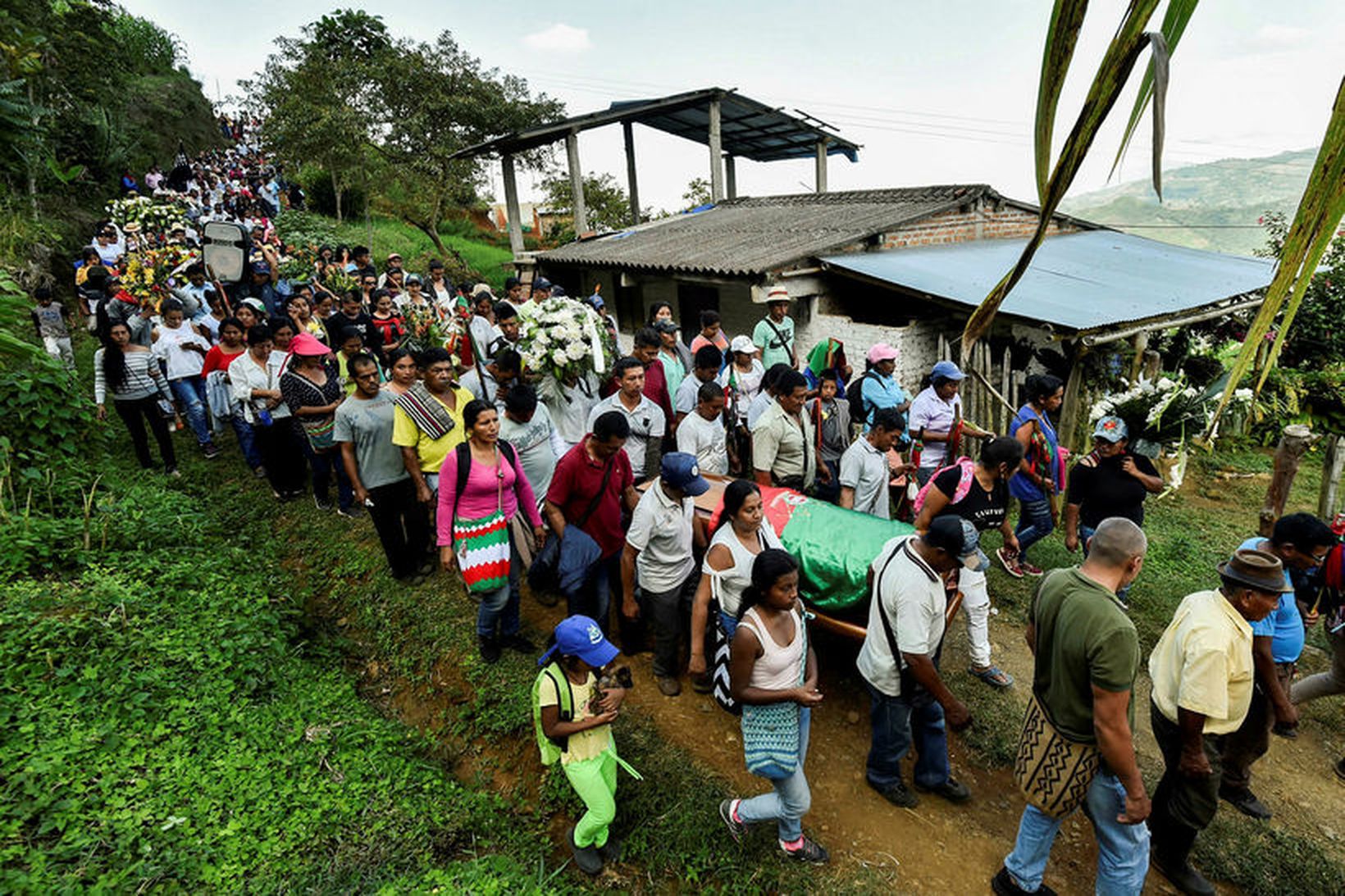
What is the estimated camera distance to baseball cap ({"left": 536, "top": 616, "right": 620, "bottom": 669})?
290cm

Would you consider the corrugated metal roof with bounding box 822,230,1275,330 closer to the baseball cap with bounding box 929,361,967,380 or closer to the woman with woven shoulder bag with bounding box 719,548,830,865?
the baseball cap with bounding box 929,361,967,380

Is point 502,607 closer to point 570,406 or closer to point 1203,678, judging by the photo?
point 570,406

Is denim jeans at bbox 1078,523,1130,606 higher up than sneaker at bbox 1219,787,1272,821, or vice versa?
denim jeans at bbox 1078,523,1130,606

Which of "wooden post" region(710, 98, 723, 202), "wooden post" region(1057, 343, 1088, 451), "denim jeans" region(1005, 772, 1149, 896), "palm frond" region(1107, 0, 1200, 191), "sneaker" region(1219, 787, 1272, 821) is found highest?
"wooden post" region(710, 98, 723, 202)

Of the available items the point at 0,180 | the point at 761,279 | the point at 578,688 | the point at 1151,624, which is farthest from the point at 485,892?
the point at 0,180

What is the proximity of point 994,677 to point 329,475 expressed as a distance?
598cm

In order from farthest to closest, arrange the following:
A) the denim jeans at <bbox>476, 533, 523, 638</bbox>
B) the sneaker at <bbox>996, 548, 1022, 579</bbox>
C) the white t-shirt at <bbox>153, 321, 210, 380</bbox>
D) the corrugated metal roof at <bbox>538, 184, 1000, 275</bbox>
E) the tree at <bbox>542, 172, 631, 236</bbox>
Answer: the tree at <bbox>542, 172, 631, 236</bbox>, the corrugated metal roof at <bbox>538, 184, 1000, 275</bbox>, the white t-shirt at <bbox>153, 321, 210, 380</bbox>, the sneaker at <bbox>996, 548, 1022, 579</bbox>, the denim jeans at <bbox>476, 533, 523, 638</bbox>

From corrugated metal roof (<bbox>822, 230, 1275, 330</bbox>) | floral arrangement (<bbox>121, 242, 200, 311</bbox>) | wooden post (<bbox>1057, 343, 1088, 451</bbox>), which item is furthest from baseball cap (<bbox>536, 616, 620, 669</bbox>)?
floral arrangement (<bbox>121, 242, 200, 311</bbox>)

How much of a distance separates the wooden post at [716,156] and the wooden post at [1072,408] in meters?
10.2

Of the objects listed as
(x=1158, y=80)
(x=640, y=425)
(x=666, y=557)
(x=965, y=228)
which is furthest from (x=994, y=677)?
(x=965, y=228)

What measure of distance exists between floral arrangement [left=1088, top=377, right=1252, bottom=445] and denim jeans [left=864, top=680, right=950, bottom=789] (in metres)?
2.87

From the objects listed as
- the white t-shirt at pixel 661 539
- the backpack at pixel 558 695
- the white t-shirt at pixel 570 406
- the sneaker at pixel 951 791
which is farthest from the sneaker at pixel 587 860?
the white t-shirt at pixel 570 406

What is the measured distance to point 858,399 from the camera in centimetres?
581

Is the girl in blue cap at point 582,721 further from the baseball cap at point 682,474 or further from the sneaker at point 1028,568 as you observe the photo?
the sneaker at point 1028,568
